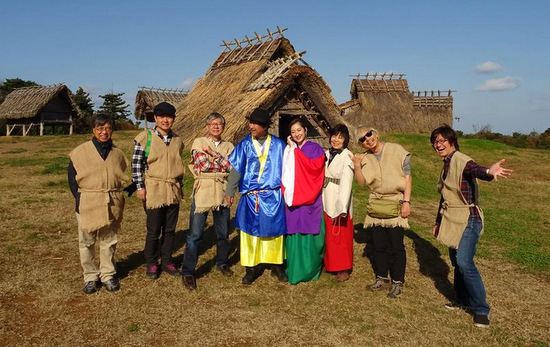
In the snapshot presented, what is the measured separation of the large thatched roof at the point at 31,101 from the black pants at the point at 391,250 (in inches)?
1049

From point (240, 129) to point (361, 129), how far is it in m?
6.03

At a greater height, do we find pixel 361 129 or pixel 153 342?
pixel 361 129

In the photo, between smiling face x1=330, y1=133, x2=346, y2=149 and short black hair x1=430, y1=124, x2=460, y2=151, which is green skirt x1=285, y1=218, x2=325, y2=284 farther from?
short black hair x1=430, y1=124, x2=460, y2=151

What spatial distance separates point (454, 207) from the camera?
388 centimetres

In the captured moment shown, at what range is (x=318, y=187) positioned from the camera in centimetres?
480

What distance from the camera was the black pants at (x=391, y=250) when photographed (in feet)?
14.8

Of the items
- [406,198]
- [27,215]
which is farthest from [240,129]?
[406,198]

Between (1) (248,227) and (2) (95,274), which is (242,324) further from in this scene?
(2) (95,274)

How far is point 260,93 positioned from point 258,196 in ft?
22.0

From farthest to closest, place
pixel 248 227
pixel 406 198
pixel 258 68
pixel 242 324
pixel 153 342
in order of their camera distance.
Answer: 1. pixel 258 68
2. pixel 248 227
3. pixel 406 198
4. pixel 242 324
5. pixel 153 342

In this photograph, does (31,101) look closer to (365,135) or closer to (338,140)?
(338,140)

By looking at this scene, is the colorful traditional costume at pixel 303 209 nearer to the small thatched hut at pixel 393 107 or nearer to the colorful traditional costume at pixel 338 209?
the colorful traditional costume at pixel 338 209

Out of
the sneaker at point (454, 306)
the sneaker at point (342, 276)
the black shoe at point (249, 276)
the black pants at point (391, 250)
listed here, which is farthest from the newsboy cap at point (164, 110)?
the sneaker at point (454, 306)

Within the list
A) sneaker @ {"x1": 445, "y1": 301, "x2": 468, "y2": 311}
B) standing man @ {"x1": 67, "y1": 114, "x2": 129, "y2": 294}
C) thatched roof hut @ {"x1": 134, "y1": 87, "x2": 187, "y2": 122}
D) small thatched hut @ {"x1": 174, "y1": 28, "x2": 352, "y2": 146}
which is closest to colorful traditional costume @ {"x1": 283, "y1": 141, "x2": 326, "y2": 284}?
Result: sneaker @ {"x1": 445, "y1": 301, "x2": 468, "y2": 311}
